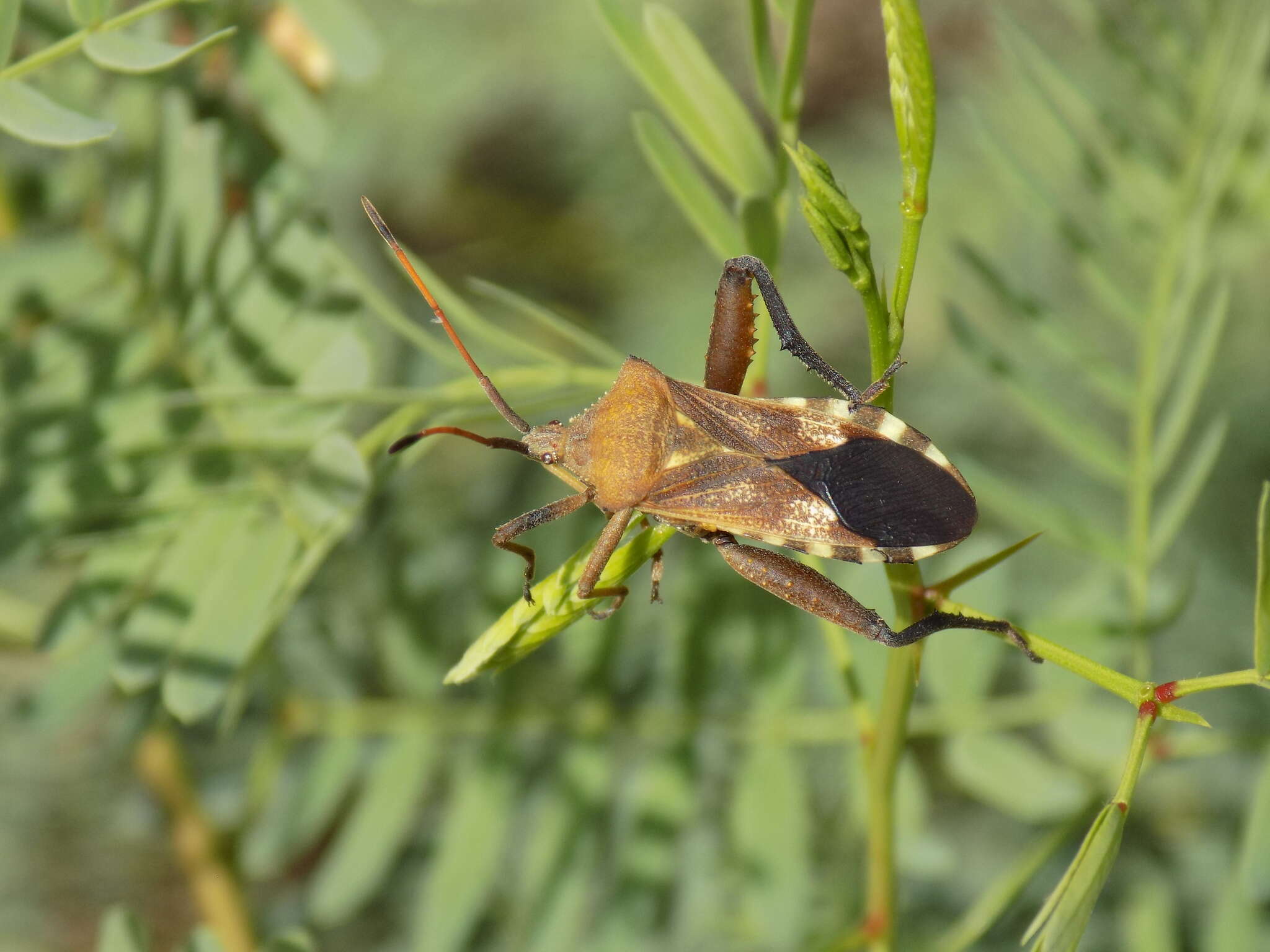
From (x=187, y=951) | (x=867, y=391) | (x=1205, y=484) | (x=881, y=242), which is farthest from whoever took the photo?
(x=881, y=242)

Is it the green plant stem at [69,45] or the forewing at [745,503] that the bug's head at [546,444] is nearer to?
the forewing at [745,503]

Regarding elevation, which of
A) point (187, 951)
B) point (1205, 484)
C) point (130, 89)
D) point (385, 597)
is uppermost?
point (130, 89)

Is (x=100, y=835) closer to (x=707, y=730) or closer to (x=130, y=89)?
(x=707, y=730)

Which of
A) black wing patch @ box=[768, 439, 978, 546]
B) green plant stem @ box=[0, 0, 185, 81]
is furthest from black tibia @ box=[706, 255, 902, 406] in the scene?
green plant stem @ box=[0, 0, 185, 81]

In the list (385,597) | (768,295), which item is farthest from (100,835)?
(768,295)

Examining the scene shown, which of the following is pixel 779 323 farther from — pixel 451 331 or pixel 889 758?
pixel 889 758

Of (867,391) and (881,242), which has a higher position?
(867,391)

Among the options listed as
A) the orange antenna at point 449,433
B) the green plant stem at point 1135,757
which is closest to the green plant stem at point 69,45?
the orange antenna at point 449,433

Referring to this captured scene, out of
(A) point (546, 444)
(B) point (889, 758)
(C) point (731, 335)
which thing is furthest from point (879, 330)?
(A) point (546, 444)
